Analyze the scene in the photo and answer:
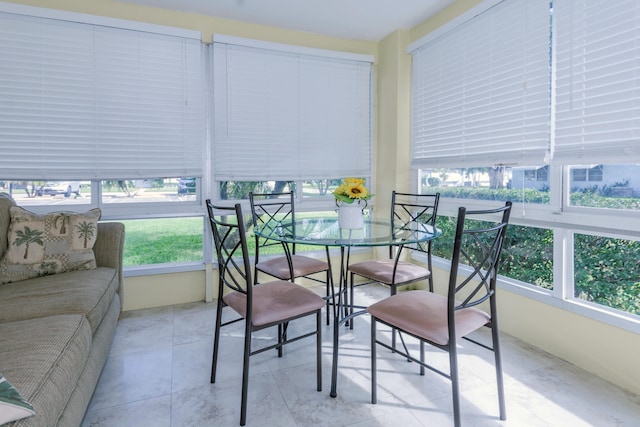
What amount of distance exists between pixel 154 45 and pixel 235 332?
241 centimetres

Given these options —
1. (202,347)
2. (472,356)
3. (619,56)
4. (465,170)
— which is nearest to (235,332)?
(202,347)

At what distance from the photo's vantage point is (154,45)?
2.93 metres

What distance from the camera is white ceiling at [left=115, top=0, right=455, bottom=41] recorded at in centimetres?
288

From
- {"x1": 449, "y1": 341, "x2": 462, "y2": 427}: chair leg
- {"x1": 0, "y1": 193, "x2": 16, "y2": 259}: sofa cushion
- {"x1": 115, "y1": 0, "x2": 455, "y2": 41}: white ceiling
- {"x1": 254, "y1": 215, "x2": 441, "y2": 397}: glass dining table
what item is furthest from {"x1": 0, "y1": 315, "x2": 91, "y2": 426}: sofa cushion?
{"x1": 115, "y1": 0, "x2": 455, "y2": 41}: white ceiling

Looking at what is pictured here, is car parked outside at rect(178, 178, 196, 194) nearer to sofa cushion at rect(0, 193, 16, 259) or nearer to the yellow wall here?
the yellow wall

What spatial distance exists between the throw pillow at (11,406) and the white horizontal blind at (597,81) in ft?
8.73

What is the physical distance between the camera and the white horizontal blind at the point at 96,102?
103 inches

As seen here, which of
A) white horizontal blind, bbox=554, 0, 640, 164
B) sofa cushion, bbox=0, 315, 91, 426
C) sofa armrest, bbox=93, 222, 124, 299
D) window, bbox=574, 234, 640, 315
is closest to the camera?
sofa cushion, bbox=0, 315, 91, 426

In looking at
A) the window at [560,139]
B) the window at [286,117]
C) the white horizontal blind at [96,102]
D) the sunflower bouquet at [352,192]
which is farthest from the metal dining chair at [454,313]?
the white horizontal blind at [96,102]

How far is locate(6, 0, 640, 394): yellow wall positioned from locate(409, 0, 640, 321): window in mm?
158

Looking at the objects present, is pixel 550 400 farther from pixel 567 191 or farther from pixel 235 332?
pixel 235 332

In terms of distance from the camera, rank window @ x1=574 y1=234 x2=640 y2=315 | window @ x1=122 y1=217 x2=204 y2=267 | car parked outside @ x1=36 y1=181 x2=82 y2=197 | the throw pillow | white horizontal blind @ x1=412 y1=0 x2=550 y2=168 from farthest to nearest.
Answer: window @ x1=122 y1=217 x2=204 y2=267 → car parked outside @ x1=36 y1=181 x2=82 y2=197 → white horizontal blind @ x1=412 y1=0 x2=550 y2=168 → window @ x1=574 y1=234 x2=640 y2=315 → the throw pillow

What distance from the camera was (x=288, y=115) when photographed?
3.41m

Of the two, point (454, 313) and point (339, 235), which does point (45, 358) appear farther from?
point (454, 313)
